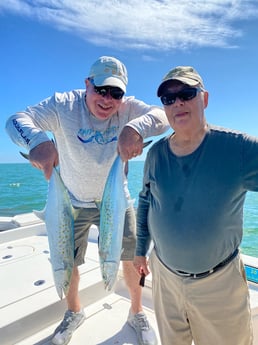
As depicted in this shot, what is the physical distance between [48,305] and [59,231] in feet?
4.32

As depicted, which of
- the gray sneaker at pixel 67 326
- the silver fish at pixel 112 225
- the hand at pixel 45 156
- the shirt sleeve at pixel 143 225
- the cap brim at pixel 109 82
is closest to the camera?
A: the hand at pixel 45 156

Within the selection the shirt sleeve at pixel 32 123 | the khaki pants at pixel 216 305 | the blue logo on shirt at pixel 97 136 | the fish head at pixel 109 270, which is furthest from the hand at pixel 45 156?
the khaki pants at pixel 216 305

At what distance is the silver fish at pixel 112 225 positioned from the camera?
1410 millimetres

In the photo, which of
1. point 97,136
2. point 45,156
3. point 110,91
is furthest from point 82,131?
point 45,156

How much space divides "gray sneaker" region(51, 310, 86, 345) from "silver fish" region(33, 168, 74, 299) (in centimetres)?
96

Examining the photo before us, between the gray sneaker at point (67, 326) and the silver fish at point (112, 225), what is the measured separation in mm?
986

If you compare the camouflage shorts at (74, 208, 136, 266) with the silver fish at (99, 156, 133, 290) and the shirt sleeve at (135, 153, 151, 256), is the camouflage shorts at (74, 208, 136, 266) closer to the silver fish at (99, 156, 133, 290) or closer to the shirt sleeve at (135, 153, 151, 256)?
the shirt sleeve at (135, 153, 151, 256)

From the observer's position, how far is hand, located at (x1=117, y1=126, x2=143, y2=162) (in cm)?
141

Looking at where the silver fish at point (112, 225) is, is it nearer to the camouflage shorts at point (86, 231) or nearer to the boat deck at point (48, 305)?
the camouflage shorts at point (86, 231)

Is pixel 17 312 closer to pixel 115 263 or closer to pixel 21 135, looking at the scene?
pixel 115 263

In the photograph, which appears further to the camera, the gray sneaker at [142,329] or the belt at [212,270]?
the gray sneaker at [142,329]

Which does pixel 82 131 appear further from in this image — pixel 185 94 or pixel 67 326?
pixel 67 326

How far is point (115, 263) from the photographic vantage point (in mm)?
1418

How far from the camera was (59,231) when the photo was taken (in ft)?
4.56
